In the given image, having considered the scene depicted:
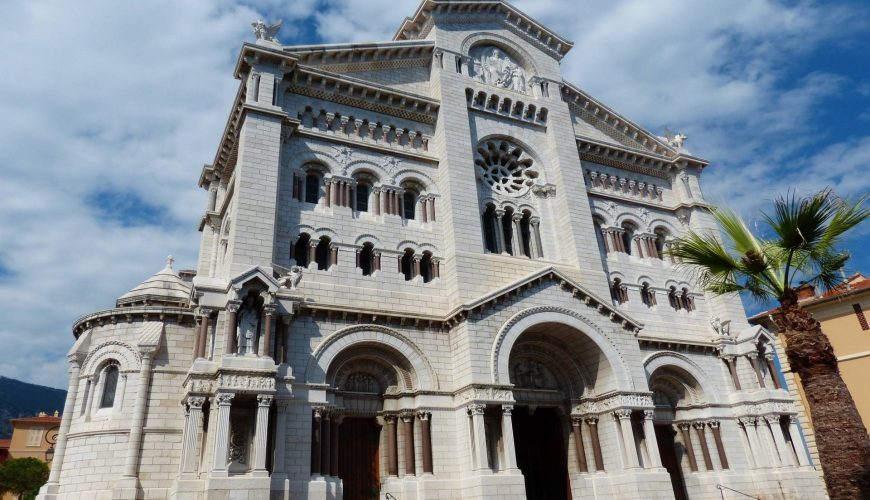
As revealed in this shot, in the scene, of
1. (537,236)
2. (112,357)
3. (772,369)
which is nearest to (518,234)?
(537,236)

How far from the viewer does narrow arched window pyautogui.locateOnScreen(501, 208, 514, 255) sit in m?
27.2

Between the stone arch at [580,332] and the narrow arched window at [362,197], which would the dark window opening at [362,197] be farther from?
the stone arch at [580,332]

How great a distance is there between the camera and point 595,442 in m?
23.3

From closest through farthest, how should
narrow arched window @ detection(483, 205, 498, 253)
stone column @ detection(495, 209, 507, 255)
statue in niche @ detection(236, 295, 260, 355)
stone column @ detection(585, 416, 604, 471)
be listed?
statue in niche @ detection(236, 295, 260, 355) < stone column @ detection(585, 416, 604, 471) < stone column @ detection(495, 209, 507, 255) < narrow arched window @ detection(483, 205, 498, 253)

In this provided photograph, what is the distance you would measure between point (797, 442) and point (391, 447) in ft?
60.9

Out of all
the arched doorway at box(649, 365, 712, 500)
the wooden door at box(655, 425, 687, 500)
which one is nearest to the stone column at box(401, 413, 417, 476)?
the arched doorway at box(649, 365, 712, 500)

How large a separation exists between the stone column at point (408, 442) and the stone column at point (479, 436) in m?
2.21

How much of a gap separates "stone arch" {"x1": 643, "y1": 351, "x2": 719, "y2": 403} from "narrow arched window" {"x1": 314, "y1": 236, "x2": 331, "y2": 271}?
48.8ft

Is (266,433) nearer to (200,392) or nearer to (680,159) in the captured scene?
(200,392)

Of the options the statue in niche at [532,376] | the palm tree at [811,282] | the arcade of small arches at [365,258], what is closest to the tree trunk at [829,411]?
the palm tree at [811,282]

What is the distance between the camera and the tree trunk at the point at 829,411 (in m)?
10.9

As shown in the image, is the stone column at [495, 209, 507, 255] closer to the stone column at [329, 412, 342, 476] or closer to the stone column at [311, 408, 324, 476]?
the stone column at [329, 412, 342, 476]

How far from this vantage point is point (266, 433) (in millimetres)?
17797

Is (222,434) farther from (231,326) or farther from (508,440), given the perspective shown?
(508,440)
